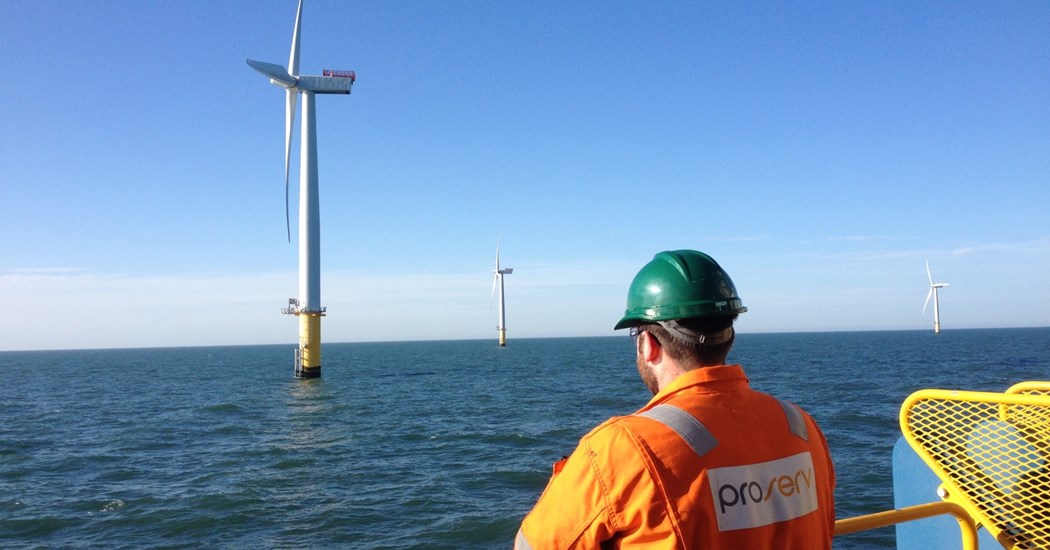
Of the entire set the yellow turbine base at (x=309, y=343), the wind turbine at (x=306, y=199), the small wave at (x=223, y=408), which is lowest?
the small wave at (x=223, y=408)

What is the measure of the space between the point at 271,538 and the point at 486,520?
427 cm

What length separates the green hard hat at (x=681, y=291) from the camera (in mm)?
2484

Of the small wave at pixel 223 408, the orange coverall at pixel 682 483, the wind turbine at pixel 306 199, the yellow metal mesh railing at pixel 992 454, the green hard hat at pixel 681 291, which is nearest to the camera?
the orange coverall at pixel 682 483

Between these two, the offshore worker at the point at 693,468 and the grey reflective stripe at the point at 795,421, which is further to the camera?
the grey reflective stripe at the point at 795,421

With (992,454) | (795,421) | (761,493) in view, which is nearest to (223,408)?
(992,454)

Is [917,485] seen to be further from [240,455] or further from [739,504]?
[240,455]

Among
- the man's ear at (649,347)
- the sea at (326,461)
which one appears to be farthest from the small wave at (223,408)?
the man's ear at (649,347)

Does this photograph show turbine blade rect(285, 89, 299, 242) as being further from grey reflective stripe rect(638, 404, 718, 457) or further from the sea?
grey reflective stripe rect(638, 404, 718, 457)

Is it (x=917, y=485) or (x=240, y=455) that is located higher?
(x=917, y=485)

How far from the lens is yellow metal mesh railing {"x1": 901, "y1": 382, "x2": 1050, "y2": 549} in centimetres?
A: 357

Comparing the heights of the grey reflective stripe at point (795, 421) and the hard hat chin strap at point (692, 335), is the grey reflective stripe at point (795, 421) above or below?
below

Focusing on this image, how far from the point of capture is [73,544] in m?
13.9

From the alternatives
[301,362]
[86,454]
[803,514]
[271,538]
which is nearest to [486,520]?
[271,538]

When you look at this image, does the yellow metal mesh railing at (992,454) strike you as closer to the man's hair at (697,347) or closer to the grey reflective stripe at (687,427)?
the man's hair at (697,347)
